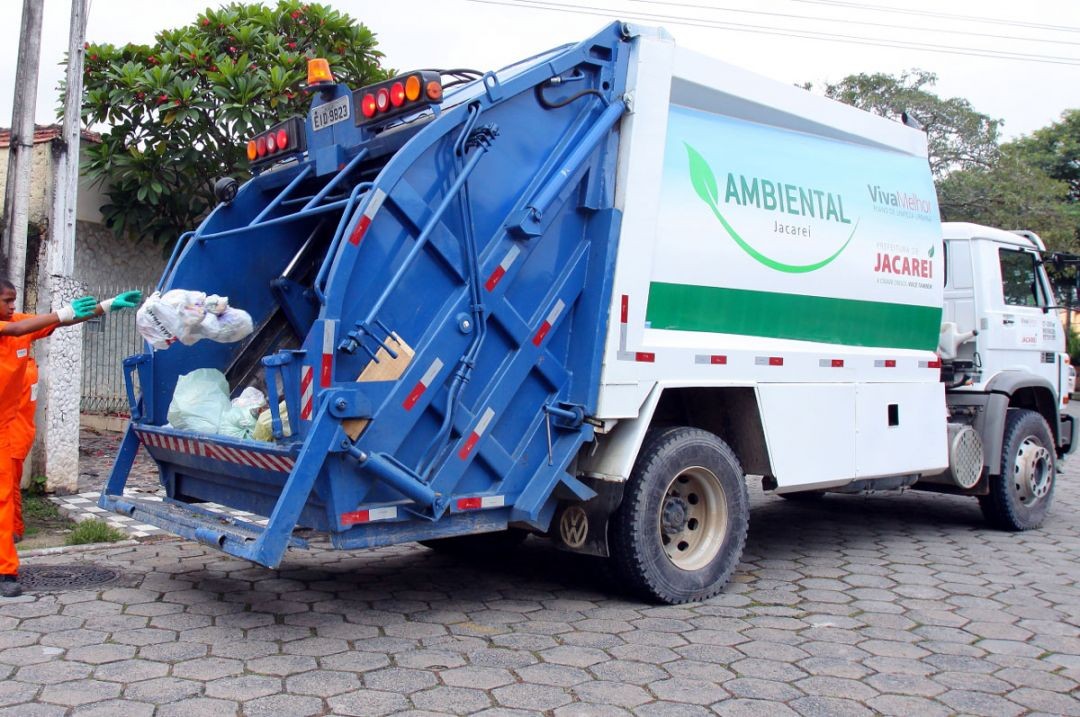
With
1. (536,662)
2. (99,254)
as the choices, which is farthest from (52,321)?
(99,254)

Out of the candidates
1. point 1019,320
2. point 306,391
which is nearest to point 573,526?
point 306,391

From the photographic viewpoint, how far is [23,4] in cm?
705

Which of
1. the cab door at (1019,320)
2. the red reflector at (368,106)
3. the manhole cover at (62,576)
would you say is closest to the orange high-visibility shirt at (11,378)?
the manhole cover at (62,576)

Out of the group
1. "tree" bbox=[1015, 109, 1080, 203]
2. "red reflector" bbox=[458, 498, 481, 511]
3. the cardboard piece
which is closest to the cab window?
"red reflector" bbox=[458, 498, 481, 511]

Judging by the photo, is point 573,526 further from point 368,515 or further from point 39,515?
point 39,515

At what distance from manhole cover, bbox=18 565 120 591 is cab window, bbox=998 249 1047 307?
631 cm

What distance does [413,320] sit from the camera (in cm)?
415

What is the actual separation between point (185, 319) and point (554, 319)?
1671 mm

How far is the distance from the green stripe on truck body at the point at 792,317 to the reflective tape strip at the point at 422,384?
3.93 ft

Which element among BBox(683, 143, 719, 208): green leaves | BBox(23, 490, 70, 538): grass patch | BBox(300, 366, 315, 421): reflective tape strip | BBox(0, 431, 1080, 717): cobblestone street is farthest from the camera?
BBox(23, 490, 70, 538): grass patch

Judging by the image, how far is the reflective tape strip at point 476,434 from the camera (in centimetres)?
428

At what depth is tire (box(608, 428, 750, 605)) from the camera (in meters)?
4.76

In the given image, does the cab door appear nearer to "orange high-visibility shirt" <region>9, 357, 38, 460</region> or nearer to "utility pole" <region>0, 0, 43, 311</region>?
"orange high-visibility shirt" <region>9, 357, 38, 460</region>

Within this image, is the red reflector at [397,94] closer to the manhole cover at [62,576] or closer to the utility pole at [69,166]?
the manhole cover at [62,576]
